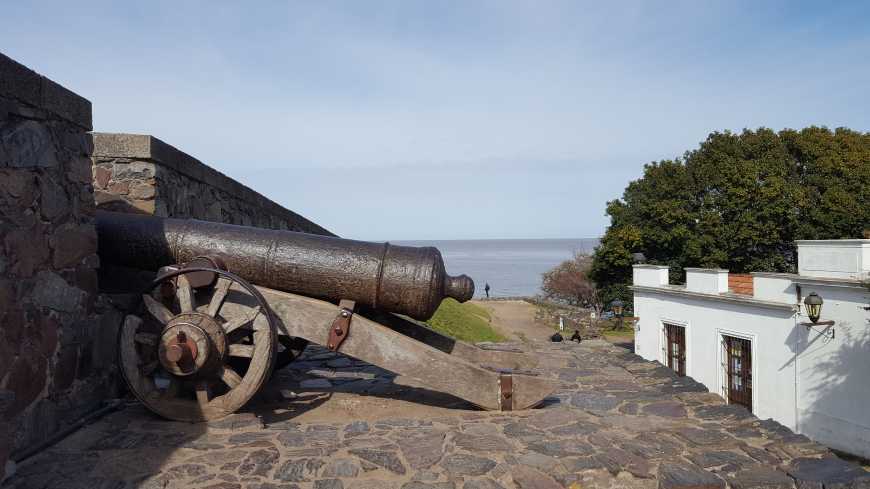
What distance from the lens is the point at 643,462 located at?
11.0 ft

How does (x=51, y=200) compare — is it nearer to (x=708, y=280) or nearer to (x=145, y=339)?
(x=145, y=339)

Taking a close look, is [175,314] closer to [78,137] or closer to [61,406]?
[61,406]

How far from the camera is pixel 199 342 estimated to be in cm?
371

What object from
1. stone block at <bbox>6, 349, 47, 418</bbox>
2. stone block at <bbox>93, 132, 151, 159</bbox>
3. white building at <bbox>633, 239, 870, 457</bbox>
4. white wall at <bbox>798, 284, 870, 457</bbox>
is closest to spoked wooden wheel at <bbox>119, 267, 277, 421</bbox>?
stone block at <bbox>6, 349, 47, 418</bbox>

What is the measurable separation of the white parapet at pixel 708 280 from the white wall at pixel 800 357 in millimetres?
256

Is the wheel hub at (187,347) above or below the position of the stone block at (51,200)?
below

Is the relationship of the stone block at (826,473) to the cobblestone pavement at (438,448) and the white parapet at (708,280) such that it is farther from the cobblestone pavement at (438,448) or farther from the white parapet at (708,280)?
the white parapet at (708,280)

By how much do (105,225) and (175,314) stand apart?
98 centimetres

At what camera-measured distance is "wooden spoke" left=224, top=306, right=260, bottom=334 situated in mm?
3863

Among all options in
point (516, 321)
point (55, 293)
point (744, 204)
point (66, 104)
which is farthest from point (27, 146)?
point (516, 321)

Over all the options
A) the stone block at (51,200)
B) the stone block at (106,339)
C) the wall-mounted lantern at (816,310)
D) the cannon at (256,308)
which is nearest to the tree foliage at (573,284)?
the wall-mounted lantern at (816,310)

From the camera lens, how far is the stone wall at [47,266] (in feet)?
10.7

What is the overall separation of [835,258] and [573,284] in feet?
97.2

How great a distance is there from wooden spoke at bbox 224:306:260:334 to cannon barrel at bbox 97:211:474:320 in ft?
1.49
